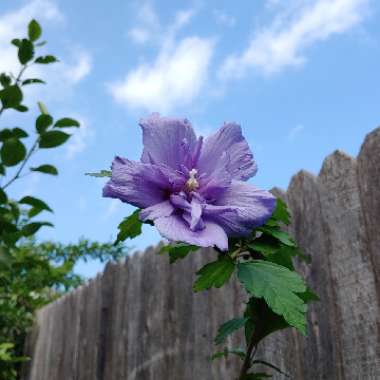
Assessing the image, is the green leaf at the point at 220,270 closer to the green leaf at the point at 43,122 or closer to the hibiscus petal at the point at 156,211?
the hibiscus petal at the point at 156,211

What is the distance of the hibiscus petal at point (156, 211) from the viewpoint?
2.35 feet

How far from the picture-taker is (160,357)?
287 cm

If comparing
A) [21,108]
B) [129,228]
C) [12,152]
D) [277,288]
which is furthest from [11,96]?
[277,288]

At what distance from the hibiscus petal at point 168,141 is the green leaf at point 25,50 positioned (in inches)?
52.4

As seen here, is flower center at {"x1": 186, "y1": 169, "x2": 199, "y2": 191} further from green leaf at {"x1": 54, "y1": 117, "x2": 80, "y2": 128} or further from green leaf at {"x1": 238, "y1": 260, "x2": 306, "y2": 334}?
green leaf at {"x1": 54, "y1": 117, "x2": 80, "y2": 128}

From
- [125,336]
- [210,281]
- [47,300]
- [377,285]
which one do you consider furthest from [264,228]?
[47,300]

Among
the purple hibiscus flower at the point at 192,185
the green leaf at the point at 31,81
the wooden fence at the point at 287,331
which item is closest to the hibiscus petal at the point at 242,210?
the purple hibiscus flower at the point at 192,185

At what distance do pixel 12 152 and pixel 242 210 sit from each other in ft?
4.05

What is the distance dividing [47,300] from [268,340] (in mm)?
3872

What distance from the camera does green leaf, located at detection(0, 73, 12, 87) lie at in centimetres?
198

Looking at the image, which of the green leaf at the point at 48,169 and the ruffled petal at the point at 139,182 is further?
the green leaf at the point at 48,169

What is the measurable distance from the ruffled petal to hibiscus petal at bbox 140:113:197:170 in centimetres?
4

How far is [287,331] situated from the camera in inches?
80.7

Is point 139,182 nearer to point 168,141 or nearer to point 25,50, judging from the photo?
point 168,141
